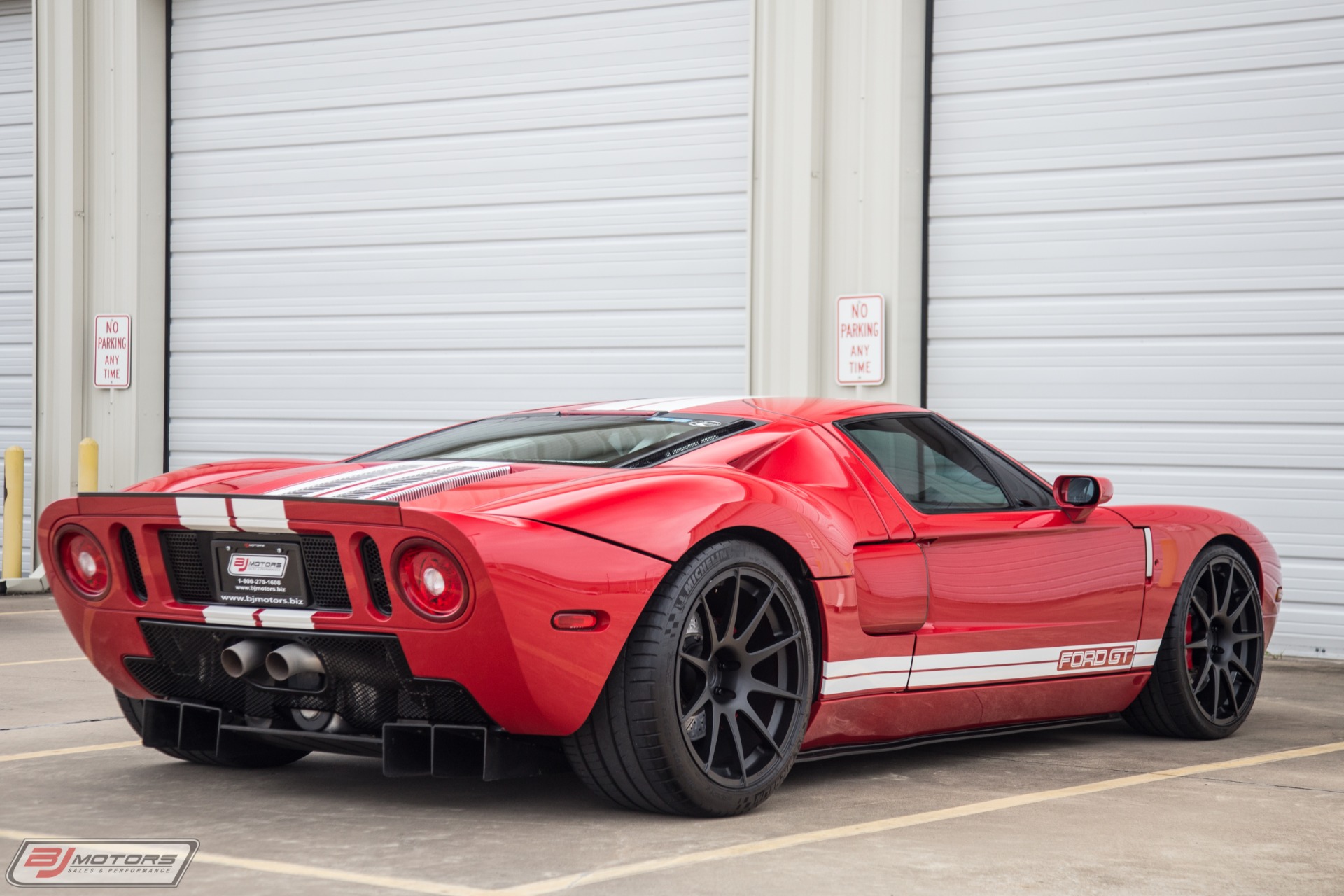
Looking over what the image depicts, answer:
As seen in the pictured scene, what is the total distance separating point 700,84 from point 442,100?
2.08 metres

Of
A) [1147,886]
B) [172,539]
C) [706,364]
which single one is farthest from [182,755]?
[706,364]

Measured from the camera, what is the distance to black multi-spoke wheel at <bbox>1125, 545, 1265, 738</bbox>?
531cm

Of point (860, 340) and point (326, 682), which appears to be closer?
point (326, 682)

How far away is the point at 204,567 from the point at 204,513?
0.15 meters

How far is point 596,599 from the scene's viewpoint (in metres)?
3.52

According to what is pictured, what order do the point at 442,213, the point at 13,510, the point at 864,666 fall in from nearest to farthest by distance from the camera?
the point at 864,666
the point at 442,213
the point at 13,510

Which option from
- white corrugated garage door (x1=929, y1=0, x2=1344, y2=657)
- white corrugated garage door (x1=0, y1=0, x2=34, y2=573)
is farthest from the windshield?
white corrugated garage door (x1=0, y1=0, x2=34, y2=573)

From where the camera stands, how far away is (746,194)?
10289 millimetres

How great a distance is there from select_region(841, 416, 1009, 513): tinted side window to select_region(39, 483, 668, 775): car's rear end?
3.92 ft

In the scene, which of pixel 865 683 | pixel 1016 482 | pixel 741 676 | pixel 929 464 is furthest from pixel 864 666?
pixel 1016 482

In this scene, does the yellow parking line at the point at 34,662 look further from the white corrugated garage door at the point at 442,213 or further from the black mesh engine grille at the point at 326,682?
the white corrugated garage door at the point at 442,213

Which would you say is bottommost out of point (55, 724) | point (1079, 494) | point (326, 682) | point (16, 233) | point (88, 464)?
point (55, 724)

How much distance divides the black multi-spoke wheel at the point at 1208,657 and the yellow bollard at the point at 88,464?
8681 mm

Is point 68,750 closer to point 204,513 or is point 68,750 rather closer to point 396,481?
point 204,513
